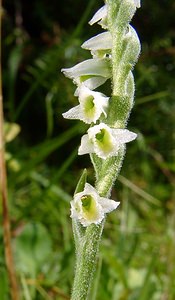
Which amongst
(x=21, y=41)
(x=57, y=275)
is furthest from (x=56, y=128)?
(x=57, y=275)

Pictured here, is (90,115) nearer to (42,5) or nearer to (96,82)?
(96,82)

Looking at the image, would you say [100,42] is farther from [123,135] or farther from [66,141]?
[66,141]

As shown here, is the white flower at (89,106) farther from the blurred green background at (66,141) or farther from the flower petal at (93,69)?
the blurred green background at (66,141)

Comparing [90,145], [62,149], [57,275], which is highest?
[90,145]

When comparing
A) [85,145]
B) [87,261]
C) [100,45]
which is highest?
[100,45]

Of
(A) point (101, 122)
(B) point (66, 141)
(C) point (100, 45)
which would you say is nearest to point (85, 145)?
(A) point (101, 122)

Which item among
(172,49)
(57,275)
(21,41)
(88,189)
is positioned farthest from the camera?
(21,41)

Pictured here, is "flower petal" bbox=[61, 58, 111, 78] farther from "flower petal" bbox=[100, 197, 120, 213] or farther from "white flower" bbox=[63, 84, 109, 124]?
"flower petal" bbox=[100, 197, 120, 213]
